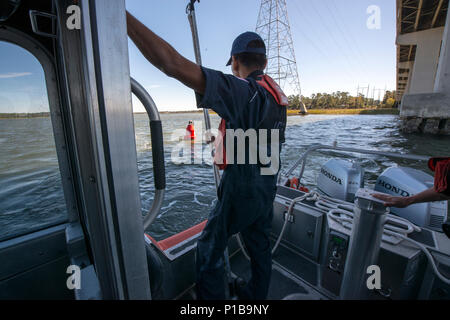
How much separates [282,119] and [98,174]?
41.0 inches

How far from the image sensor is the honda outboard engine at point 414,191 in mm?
2181

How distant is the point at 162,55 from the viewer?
0.69 metres

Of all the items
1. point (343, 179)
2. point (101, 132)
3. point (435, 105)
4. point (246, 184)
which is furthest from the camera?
point (435, 105)

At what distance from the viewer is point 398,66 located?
3409 centimetres

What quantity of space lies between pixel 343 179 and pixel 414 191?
2.44ft

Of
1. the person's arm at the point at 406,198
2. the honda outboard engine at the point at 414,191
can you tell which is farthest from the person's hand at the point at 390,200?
the honda outboard engine at the point at 414,191

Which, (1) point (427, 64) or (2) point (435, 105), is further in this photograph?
(1) point (427, 64)

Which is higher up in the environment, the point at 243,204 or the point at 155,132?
the point at 155,132

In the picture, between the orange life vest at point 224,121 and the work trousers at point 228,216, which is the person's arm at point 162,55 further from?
the work trousers at point 228,216

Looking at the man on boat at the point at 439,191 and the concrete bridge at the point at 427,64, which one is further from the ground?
the concrete bridge at the point at 427,64

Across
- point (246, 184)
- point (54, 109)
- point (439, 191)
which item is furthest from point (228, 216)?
point (54, 109)

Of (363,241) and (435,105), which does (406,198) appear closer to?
(363,241)

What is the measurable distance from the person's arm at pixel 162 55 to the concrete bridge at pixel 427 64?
16.9 metres

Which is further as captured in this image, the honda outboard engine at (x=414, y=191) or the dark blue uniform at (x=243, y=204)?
the honda outboard engine at (x=414, y=191)
